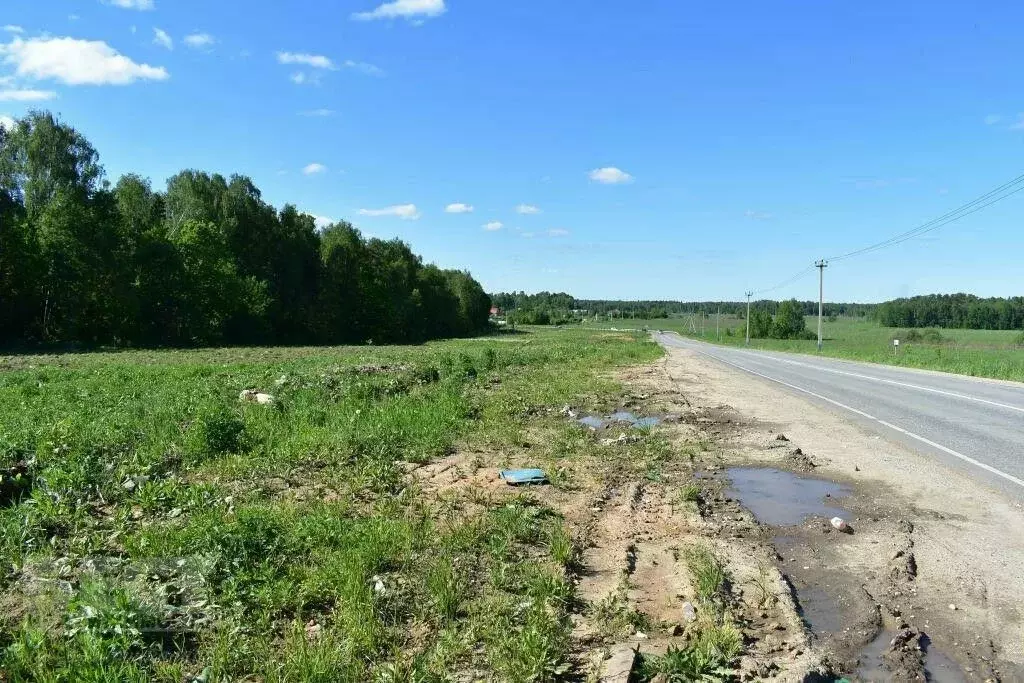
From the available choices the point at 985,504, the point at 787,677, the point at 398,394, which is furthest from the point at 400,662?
the point at 398,394

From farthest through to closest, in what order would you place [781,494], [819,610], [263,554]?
Answer: 1. [781,494]
2. [263,554]
3. [819,610]

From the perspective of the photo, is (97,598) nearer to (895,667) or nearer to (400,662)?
(400,662)

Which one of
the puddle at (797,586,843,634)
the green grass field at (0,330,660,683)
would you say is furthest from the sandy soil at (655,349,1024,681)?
the green grass field at (0,330,660,683)

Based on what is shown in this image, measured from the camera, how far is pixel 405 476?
873 centimetres

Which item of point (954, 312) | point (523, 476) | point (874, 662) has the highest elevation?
point (954, 312)

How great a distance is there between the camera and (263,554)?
5438mm

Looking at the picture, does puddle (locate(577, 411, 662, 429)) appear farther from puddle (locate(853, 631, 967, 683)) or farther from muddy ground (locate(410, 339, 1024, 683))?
puddle (locate(853, 631, 967, 683))

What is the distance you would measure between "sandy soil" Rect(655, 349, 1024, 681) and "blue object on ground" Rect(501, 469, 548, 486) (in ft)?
9.60

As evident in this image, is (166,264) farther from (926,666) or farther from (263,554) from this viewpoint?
(926,666)

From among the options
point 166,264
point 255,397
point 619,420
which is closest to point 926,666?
point 619,420

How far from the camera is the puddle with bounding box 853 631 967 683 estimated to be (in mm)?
4098

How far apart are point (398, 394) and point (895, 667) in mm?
13385

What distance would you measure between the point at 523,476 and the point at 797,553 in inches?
140

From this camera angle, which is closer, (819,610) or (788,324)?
(819,610)
